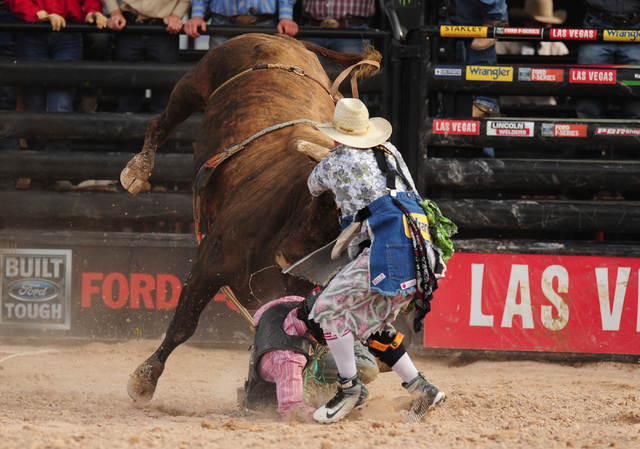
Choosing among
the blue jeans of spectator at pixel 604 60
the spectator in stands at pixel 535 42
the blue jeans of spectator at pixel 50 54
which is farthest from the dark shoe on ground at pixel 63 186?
the blue jeans of spectator at pixel 604 60

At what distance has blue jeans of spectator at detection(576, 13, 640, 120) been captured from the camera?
522 cm

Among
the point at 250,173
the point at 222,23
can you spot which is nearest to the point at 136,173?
the point at 250,173

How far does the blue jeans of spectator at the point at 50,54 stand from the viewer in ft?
18.0

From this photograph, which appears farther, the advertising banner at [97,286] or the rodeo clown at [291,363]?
the advertising banner at [97,286]

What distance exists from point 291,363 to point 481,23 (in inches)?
131

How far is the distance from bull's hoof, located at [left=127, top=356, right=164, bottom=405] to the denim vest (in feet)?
4.67

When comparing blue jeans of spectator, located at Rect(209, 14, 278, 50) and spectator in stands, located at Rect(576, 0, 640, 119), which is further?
blue jeans of spectator, located at Rect(209, 14, 278, 50)

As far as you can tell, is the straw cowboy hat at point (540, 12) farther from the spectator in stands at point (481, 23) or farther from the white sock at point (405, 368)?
the white sock at point (405, 368)

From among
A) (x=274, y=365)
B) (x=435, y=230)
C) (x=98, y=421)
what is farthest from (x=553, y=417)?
(x=98, y=421)

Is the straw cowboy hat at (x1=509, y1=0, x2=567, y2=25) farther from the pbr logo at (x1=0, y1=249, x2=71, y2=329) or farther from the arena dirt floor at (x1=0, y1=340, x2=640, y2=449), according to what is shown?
the pbr logo at (x1=0, y1=249, x2=71, y2=329)

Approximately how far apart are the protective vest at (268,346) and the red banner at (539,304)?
76.8 inches

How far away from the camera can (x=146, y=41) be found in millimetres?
5520

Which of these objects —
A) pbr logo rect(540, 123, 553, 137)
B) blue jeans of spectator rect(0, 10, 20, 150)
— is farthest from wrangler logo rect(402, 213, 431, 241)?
blue jeans of spectator rect(0, 10, 20, 150)

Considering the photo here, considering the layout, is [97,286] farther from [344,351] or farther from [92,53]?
[344,351]
